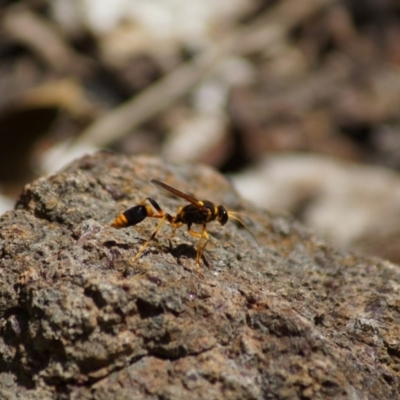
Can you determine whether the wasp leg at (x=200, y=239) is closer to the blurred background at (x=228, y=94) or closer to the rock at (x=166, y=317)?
the rock at (x=166, y=317)

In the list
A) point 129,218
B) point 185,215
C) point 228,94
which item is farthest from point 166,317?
point 228,94

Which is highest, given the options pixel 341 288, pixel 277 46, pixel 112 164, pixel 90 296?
pixel 277 46

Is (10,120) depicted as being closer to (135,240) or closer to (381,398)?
(135,240)

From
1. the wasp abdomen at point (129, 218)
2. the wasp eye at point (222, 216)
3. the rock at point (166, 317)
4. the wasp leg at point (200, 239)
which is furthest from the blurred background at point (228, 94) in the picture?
the wasp abdomen at point (129, 218)

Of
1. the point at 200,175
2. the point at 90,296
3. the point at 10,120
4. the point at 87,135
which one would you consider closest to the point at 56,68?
the point at 87,135

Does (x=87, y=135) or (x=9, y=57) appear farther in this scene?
(x=9, y=57)

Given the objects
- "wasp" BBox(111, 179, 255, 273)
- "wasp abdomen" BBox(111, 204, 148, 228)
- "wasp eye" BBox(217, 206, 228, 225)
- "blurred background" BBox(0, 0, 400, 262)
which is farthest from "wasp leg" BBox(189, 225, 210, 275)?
"blurred background" BBox(0, 0, 400, 262)

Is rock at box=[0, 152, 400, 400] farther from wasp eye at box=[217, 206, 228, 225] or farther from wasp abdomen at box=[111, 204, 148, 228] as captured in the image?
wasp eye at box=[217, 206, 228, 225]
